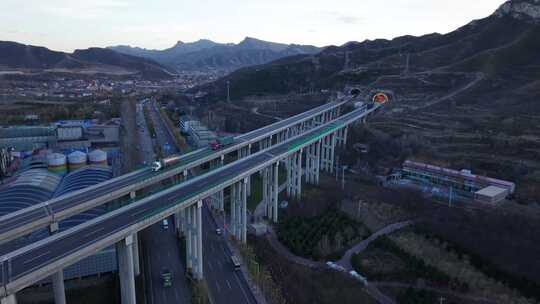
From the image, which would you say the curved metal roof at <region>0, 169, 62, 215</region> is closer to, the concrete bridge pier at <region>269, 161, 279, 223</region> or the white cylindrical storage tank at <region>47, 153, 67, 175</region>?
the white cylindrical storage tank at <region>47, 153, 67, 175</region>

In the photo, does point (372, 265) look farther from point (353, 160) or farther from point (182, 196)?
point (353, 160)

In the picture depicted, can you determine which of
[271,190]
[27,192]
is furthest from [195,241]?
[27,192]

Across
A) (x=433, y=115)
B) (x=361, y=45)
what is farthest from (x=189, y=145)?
(x=361, y=45)

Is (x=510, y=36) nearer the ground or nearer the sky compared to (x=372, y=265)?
nearer the sky

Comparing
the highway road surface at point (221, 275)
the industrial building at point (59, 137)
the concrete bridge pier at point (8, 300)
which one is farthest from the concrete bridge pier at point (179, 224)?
the industrial building at point (59, 137)

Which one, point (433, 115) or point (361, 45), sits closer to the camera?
point (433, 115)

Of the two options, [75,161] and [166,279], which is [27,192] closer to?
→ [75,161]

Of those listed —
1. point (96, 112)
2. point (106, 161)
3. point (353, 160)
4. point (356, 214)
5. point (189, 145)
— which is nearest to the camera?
point (356, 214)
